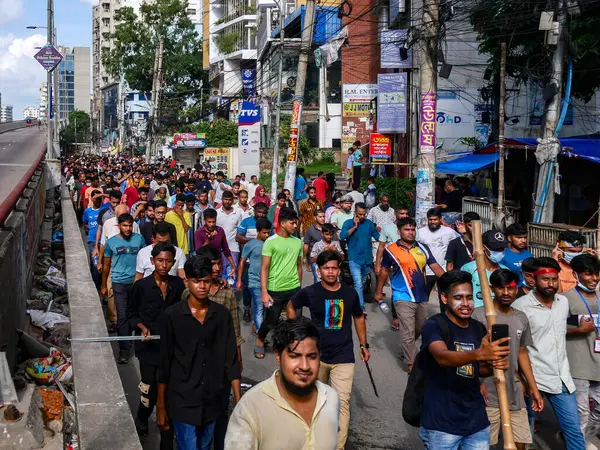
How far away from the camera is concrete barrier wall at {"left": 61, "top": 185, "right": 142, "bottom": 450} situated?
16.7ft

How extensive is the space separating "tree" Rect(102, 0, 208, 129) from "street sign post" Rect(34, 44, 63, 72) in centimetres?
2523

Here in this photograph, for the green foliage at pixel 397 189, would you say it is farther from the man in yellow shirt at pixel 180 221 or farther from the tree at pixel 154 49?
the tree at pixel 154 49

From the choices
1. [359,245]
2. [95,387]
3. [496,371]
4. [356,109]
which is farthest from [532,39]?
[356,109]

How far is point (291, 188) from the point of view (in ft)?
59.4

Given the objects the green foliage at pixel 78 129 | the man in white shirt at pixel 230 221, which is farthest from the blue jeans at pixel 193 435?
the green foliage at pixel 78 129

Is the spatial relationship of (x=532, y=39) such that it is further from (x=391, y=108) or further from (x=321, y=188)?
(x=391, y=108)

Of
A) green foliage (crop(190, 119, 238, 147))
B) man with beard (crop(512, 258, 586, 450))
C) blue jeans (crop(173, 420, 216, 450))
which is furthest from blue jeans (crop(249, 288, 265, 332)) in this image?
green foliage (crop(190, 119, 238, 147))

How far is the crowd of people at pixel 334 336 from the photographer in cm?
313

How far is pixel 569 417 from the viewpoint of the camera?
18.4 ft

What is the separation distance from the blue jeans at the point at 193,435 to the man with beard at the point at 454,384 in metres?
1.36

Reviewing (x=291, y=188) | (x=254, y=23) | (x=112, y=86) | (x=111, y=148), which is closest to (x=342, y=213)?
(x=291, y=188)

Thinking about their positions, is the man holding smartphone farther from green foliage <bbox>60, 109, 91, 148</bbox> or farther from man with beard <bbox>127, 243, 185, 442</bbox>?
green foliage <bbox>60, 109, 91, 148</bbox>

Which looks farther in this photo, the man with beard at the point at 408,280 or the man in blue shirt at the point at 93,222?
the man in blue shirt at the point at 93,222

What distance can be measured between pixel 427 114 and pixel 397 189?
926 centimetres
